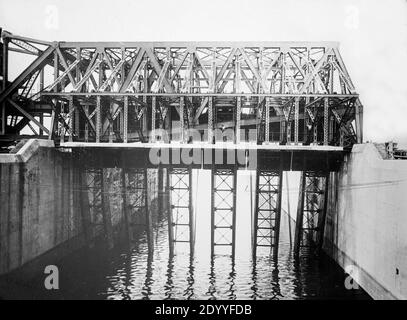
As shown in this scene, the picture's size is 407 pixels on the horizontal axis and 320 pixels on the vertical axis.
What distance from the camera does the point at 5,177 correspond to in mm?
16812

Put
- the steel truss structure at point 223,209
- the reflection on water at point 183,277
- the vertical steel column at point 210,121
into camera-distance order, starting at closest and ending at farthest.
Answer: the reflection on water at point 183,277, the vertical steel column at point 210,121, the steel truss structure at point 223,209

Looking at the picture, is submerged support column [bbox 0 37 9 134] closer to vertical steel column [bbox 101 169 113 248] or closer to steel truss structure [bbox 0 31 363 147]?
steel truss structure [bbox 0 31 363 147]

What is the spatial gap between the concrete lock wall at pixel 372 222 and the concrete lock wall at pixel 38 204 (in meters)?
17.4

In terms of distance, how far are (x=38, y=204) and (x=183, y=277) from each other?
9.57 metres

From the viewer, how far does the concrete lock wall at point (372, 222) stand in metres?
14.4

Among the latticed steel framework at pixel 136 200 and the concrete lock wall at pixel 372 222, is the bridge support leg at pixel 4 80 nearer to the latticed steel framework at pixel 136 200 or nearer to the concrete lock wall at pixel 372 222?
the latticed steel framework at pixel 136 200

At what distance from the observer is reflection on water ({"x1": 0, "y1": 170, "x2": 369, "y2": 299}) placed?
19.2 m

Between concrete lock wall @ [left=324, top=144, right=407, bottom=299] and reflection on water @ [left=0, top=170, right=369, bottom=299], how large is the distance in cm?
163

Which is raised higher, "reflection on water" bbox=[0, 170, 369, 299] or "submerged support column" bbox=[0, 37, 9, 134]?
"submerged support column" bbox=[0, 37, 9, 134]

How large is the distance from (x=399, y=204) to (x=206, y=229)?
25229 mm

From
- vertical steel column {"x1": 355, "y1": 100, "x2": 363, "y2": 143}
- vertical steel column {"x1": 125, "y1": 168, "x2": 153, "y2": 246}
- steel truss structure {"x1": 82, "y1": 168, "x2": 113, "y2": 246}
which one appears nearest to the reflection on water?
steel truss structure {"x1": 82, "y1": 168, "x2": 113, "y2": 246}

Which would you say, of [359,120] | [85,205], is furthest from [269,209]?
[85,205]

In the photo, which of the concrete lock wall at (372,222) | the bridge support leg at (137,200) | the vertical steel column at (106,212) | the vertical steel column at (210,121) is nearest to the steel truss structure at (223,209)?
the vertical steel column at (210,121)

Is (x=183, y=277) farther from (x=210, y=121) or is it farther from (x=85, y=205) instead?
(x=210, y=121)
